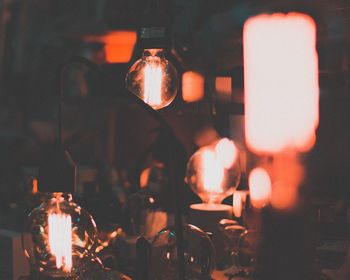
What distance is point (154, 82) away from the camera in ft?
4.78

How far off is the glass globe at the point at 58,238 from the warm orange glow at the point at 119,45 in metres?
1.92

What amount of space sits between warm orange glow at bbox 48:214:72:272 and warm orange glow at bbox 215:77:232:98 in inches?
41.0

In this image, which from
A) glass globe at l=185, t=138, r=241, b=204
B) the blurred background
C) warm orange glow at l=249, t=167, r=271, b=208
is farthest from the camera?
the blurred background

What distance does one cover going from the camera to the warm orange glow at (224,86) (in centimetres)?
212

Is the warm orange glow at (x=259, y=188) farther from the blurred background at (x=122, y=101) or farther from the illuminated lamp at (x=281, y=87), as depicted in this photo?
the illuminated lamp at (x=281, y=87)

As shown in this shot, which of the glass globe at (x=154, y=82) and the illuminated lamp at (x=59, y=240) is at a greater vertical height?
the glass globe at (x=154, y=82)

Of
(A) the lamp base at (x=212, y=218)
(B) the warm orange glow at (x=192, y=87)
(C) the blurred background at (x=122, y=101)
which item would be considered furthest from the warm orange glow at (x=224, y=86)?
(A) the lamp base at (x=212, y=218)

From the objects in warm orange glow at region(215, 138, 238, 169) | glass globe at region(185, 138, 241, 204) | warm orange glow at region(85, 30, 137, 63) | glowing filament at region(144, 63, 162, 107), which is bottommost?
glass globe at region(185, 138, 241, 204)

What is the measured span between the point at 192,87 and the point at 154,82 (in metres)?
0.84

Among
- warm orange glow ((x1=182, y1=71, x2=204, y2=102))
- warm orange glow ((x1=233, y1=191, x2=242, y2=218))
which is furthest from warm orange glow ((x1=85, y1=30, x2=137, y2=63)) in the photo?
warm orange glow ((x1=233, y1=191, x2=242, y2=218))

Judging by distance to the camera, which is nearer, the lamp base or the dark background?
the lamp base

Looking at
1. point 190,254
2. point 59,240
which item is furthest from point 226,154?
point 59,240

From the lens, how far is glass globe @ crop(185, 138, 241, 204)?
1705 millimetres

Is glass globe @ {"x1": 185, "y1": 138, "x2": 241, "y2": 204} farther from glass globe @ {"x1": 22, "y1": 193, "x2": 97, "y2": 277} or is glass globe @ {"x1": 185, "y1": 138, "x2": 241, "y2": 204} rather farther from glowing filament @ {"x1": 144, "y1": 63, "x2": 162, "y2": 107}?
glass globe @ {"x1": 22, "y1": 193, "x2": 97, "y2": 277}
